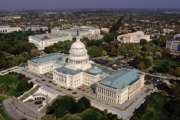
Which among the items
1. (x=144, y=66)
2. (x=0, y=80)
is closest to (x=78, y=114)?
(x=0, y=80)

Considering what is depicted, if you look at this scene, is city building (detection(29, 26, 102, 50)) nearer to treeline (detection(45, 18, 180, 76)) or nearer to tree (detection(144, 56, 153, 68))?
treeline (detection(45, 18, 180, 76))

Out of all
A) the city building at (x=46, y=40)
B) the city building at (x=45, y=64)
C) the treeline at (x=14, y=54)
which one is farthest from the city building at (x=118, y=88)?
the city building at (x=46, y=40)

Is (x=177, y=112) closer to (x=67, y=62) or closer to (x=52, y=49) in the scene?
(x=67, y=62)

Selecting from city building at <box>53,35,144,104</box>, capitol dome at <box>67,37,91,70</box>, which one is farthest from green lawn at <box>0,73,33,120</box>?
capitol dome at <box>67,37,91,70</box>

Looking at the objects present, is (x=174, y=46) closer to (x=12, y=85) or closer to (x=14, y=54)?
(x=14, y=54)

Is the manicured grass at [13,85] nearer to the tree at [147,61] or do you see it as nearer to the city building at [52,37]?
the tree at [147,61]

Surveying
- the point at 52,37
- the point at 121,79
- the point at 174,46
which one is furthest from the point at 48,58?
the point at 174,46

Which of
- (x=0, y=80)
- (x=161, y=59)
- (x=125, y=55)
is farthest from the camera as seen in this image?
(x=125, y=55)
